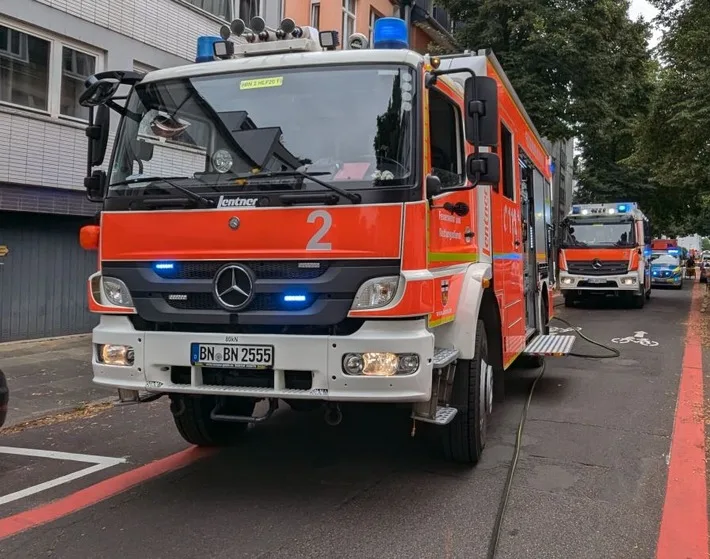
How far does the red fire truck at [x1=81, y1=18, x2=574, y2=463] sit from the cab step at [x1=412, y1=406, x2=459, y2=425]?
0.02 meters

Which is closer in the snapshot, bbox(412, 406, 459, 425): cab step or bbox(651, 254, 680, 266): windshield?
bbox(412, 406, 459, 425): cab step

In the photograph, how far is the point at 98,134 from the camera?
4641 mm

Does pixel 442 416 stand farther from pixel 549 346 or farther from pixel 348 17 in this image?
pixel 348 17

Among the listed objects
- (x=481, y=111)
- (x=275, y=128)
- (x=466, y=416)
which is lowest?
(x=466, y=416)

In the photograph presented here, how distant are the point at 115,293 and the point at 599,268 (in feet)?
54.3

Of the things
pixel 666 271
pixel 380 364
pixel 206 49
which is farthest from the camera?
pixel 666 271

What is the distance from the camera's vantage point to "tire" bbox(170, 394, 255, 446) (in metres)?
5.21

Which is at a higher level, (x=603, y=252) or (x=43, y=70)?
(x=43, y=70)

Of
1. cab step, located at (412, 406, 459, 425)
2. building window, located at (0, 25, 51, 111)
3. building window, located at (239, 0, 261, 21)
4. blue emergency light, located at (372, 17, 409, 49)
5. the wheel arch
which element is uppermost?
building window, located at (239, 0, 261, 21)

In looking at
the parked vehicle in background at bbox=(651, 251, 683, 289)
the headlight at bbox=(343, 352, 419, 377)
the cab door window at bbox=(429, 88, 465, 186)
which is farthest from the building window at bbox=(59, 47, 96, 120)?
the parked vehicle in background at bbox=(651, 251, 683, 289)

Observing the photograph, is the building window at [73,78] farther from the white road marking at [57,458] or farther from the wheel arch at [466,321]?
the wheel arch at [466,321]

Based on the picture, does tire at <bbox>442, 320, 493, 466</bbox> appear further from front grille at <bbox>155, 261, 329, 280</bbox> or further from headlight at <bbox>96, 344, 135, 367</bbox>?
headlight at <bbox>96, 344, 135, 367</bbox>

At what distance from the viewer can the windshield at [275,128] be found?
155 inches

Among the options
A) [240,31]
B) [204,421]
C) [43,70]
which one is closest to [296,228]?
[240,31]
